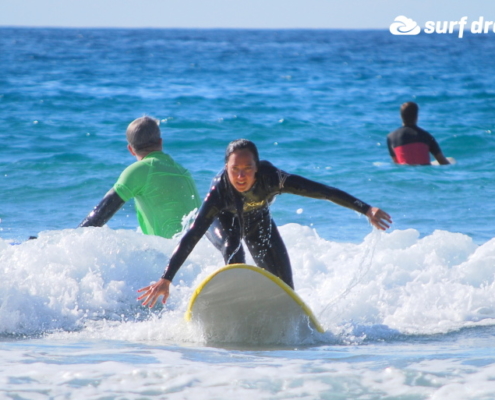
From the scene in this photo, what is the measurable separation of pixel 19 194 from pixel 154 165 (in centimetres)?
516

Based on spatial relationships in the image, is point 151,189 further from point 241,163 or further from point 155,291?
point 155,291

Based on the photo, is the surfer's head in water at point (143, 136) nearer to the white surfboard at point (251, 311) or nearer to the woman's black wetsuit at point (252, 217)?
the woman's black wetsuit at point (252, 217)

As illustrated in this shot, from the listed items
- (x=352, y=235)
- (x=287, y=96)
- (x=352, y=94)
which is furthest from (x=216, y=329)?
(x=352, y=94)

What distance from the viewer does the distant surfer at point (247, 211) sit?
14.3 feet

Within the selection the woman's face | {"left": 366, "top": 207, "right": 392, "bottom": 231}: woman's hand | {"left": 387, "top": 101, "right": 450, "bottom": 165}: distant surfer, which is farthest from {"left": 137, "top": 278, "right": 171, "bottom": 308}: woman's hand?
{"left": 387, "top": 101, "right": 450, "bottom": 165}: distant surfer

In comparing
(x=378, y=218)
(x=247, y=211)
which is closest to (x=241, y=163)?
(x=247, y=211)

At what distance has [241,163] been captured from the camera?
14.4 ft

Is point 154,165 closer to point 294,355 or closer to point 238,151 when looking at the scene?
point 238,151

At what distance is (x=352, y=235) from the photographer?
26.0 ft

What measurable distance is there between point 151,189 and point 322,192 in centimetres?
156

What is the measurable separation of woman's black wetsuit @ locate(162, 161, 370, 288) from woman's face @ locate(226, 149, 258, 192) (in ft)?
0.31

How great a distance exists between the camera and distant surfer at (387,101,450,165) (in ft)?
36.7

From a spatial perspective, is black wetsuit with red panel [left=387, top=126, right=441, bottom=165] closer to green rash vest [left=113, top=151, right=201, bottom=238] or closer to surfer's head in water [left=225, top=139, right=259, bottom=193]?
green rash vest [left=113, top=151, right=201, bottom=238]

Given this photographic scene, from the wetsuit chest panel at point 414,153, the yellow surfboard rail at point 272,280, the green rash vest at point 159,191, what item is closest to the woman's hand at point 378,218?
the yellow surfboard rail at point 272,280
